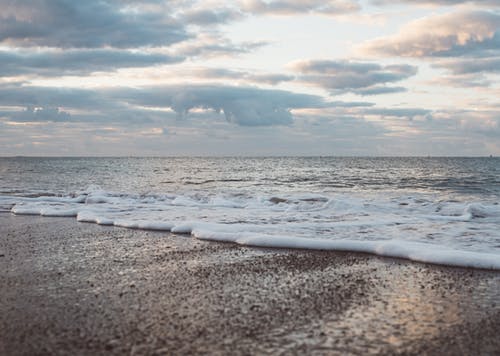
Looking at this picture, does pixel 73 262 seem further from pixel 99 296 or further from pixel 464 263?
pixel 464 263

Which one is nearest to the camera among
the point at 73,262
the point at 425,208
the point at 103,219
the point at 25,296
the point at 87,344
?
the point at 87,344

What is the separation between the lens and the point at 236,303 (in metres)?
4.30

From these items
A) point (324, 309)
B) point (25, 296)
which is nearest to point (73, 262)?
point (25, 296)

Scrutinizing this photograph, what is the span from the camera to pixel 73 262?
240 inches

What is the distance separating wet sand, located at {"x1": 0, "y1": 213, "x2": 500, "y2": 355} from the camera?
130 inches

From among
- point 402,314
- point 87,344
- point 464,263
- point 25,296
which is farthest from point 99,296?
point 464,263

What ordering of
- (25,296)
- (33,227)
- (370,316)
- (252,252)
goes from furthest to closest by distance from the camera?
(33,227) < (252,252) < (25,296) < (370,316)

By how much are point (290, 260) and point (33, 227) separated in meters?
6.04

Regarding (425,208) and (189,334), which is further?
(425,208)

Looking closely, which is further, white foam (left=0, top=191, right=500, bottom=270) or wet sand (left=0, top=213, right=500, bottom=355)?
white foam (left=0, top=191, right=500, bottom=270)

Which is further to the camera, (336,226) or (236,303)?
(336,226)

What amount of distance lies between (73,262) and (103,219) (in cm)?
444

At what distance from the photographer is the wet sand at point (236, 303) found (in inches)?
130

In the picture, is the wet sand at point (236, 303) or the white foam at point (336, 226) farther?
the white foam at point (336, 226)
